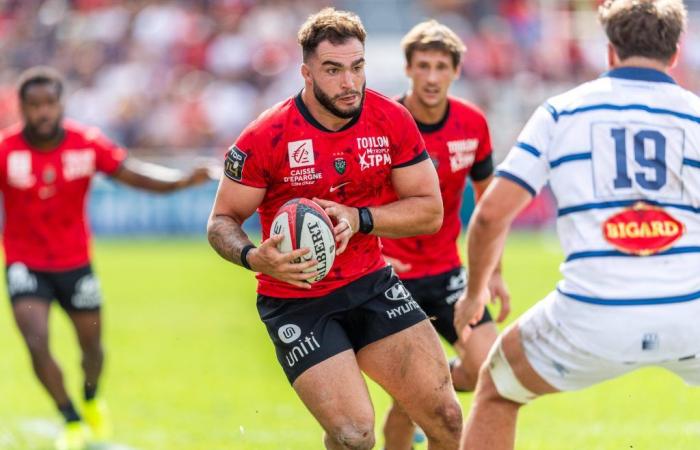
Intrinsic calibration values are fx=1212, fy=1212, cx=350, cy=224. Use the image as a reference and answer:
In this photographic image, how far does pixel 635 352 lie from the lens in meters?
4.87

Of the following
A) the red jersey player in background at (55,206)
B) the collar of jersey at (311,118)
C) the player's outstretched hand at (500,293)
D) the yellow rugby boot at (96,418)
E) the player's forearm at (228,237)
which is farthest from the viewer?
the red jersey player in background at (55,206)

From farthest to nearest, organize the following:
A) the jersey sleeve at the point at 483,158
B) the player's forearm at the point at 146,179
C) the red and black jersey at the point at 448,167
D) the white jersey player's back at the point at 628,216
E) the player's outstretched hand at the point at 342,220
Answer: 1. the player's forearm at the point at 146,179
2. the jersey sleeve at the point at 483,158
3. the red and black jersey at the point at 448,167
4. the player's outstretched hand at the point at 342,220
5. the white jersey player's back at the point at 628,216

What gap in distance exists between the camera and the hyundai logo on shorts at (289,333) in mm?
5875

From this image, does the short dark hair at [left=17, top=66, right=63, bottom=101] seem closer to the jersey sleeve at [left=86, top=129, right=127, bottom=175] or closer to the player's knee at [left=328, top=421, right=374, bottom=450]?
the jersey sleeve at [left=86, top=129, right=127, bottom=175]

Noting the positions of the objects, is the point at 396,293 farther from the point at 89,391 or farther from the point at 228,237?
the point at 89,391

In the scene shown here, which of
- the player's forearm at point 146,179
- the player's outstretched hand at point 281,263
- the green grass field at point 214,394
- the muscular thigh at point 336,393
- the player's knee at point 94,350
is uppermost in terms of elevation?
the player's forearm at point 146,179

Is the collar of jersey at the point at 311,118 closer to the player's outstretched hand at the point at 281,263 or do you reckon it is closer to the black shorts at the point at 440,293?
the player's outstretched hand at the point at 281,263

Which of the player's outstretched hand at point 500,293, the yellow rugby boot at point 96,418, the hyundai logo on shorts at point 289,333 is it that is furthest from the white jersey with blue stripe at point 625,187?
the yellow rugby boot at point 96,418

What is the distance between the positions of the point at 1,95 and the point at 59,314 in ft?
30.1

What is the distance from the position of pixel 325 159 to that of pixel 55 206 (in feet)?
12.5

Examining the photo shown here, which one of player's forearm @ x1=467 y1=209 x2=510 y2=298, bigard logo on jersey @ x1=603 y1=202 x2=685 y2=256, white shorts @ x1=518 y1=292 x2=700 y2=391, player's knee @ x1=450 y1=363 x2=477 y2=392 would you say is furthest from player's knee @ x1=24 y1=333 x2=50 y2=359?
bigard logo on jersey @ x1=603 y1=202 x2=685 y2=256

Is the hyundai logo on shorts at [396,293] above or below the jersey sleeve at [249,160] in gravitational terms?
below

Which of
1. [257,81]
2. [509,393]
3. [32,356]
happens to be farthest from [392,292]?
[257,81]

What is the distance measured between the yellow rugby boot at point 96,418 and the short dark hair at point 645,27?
5125mm
